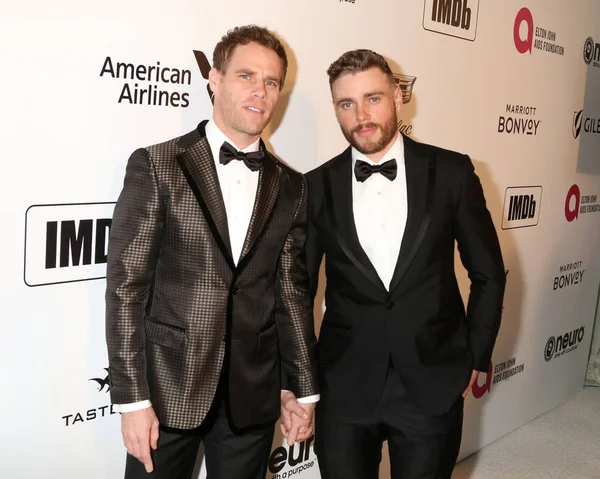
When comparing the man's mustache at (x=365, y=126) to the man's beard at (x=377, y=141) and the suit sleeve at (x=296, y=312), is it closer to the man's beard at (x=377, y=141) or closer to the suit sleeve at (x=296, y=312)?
the man's beard at (x=377, y=141)

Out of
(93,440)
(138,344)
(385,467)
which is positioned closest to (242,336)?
(138,344)

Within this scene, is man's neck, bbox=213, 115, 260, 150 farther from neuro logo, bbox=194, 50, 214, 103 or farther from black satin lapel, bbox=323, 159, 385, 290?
neuro logo, bbox=194, 50, 214, 103

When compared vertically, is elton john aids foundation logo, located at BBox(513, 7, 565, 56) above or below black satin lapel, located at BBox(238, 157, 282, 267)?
above

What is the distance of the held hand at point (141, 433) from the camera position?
1716mm

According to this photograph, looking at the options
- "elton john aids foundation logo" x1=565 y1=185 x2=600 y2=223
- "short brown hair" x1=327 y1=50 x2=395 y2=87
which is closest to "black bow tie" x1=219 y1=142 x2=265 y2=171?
"short brown hair" x1=327 y1=50 x2=395 y2=87

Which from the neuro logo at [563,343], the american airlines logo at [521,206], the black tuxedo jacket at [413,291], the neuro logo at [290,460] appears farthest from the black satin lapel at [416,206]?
the neuro logo at [563,343]

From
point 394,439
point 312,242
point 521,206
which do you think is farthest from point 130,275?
point 521,206

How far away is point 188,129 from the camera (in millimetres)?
2301

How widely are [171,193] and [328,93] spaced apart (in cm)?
119

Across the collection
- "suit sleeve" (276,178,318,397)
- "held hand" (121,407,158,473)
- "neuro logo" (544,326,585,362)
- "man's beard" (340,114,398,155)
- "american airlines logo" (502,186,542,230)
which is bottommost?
"neuro logo" (544,326,585,362)

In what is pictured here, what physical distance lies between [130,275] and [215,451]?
58 cm

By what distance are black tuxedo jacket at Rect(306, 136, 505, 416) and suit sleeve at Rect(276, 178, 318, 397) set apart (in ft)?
0.35

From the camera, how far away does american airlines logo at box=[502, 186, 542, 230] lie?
380 centimetres

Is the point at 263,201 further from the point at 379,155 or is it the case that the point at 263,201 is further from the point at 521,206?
the point at 521,206
